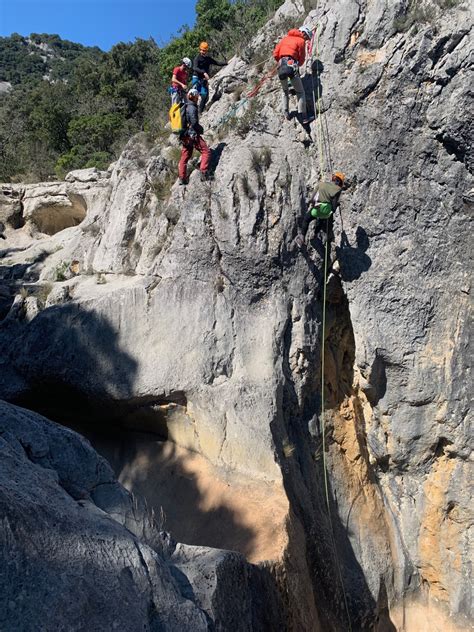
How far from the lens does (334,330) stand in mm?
9500

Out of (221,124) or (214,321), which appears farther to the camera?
(221,124)

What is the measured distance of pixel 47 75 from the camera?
56312 millimetres

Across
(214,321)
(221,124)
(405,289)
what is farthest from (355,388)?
(221,124)

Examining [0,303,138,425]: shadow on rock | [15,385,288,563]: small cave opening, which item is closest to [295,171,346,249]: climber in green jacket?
[15,385,288,563]: small cave opening

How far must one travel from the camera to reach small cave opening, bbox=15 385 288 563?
6.98m

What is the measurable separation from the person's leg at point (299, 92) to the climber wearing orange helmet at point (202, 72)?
7.08 feet

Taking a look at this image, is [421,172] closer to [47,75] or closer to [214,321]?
[214,321]

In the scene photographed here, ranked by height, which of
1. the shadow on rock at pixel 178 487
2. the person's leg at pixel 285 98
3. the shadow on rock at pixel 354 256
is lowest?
the shadow on rock at pixel 178 487

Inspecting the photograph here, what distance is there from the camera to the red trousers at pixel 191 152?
8914 millimetres

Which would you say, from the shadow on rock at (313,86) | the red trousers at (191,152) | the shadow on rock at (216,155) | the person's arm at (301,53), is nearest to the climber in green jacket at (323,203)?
the shadow on rock at (313,86)

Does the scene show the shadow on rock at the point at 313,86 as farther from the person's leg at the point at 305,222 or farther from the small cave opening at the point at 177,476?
the small cave opening at the point at 177,476

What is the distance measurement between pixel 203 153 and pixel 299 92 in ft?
6.54

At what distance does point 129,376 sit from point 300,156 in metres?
4.60

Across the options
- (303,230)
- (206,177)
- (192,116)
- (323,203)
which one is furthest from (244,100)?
(323,203)
